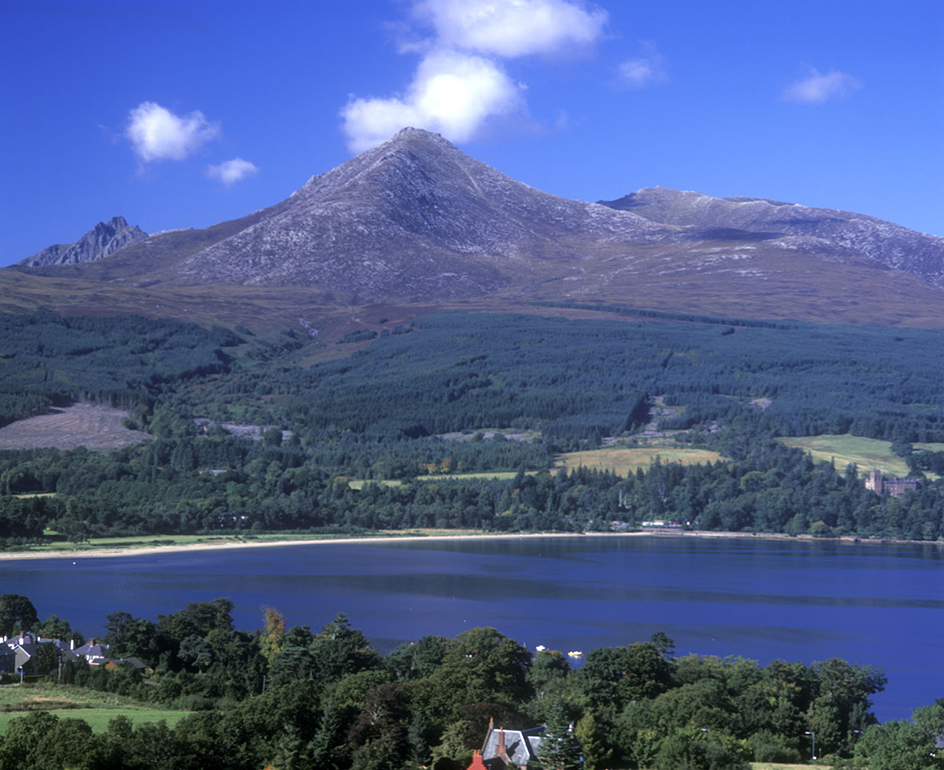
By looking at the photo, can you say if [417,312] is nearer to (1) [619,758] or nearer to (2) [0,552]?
(2) [0,552]

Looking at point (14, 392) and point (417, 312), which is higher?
point (417, 312)

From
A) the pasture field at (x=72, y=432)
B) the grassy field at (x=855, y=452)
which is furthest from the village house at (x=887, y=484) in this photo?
the pasture field at (x=72, y=432)

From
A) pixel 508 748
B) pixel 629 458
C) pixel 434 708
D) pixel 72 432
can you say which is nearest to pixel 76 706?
pixel 434 708

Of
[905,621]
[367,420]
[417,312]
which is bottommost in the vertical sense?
[905,621]

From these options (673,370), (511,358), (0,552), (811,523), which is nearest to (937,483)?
(811,523)

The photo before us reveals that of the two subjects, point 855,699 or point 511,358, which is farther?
point 511,358

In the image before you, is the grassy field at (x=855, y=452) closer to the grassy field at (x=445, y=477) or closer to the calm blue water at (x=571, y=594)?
the calm blue water at (x=571, y=594)

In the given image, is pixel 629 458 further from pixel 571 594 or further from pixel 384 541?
pixel 571 594

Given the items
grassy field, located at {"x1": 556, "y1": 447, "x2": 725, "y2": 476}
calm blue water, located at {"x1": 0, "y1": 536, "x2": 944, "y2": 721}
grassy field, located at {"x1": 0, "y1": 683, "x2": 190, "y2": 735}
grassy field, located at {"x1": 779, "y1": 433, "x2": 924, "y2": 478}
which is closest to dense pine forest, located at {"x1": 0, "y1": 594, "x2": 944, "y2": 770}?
grassy field, located at {"x1": 0, "y1": 683, "x2": 190, "y2": 735}
